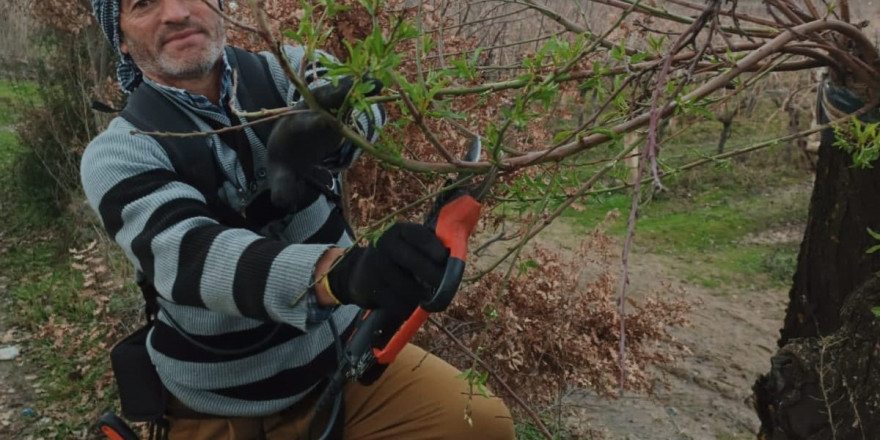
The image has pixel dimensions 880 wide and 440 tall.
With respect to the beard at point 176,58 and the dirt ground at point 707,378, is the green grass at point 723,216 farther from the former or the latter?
the beard at point 176,58

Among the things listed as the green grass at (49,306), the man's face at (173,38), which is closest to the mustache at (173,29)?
the man's face at (173,38)

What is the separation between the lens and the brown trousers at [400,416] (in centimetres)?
213

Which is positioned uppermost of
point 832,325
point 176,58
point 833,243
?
point 176,58

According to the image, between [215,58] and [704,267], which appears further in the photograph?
[704,267]

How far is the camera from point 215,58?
2076 millimetres

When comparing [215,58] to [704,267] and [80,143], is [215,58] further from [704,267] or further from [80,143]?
[704,267]

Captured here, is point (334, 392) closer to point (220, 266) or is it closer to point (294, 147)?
point (220, 266)

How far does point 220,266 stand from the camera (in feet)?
5.02

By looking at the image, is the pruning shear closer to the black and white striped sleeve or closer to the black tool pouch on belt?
the black and white striped sleeve

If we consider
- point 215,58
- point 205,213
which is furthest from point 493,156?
point 215,58

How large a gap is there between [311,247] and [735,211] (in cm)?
1007

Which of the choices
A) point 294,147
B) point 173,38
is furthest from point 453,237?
point 173,38

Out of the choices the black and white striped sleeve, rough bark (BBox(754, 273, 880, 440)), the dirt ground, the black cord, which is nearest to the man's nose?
the black and white striped sleeve

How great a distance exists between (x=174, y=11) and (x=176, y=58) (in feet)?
0.42
